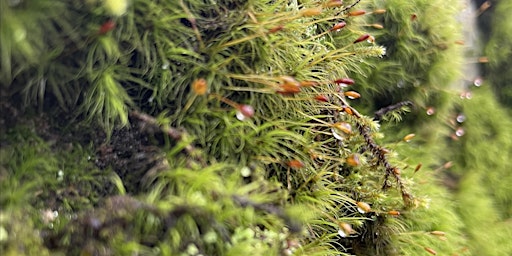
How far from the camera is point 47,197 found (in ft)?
3.10

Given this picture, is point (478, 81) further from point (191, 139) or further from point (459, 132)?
point (191, 139)

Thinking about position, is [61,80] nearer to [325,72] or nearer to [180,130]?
[180,130]

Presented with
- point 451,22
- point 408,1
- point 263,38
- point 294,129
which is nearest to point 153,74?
point 263,38

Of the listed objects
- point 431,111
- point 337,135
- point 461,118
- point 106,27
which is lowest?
point 461,118

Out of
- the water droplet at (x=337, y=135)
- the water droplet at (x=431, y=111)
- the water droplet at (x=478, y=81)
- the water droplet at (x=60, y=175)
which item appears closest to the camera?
the water droplet at (x=60, y=175)

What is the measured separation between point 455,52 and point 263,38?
101 cm

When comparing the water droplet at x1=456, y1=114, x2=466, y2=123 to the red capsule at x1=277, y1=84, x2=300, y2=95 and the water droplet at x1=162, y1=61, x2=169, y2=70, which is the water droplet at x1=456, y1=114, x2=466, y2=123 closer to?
the red capsule at x1=277, y1=84, x2=300, y2=95

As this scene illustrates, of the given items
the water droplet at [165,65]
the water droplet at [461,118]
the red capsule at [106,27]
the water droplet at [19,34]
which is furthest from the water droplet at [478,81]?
the water droplet at [19,34]

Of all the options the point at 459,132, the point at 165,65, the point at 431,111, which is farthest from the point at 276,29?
the point at 459,132

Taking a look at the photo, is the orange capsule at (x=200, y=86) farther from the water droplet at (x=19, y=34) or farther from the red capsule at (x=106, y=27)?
the water droplet at (x=19, y=34)

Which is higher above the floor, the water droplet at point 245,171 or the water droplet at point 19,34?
the water droplet at point 19,34

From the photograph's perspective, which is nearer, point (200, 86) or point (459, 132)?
point (200, 86)

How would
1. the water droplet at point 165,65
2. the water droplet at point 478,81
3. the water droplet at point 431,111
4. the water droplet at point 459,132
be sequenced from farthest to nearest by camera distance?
the water droplet at point 478,81 < the water droplet at point 459,132 < the water droplet at point 431,111 < the water droplet at point 165,65

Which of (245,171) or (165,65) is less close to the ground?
(165,65)
